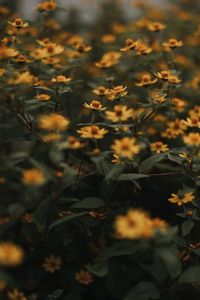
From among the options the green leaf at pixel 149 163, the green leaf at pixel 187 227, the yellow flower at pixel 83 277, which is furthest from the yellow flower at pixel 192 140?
the yellow flower at pixel 83 277

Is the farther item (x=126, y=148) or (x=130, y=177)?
(x=130, y=177)

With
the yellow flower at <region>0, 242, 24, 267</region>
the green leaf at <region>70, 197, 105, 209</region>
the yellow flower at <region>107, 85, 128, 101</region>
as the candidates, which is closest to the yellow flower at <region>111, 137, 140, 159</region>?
the green leaf at <region>70, 197, 105, 209</region>

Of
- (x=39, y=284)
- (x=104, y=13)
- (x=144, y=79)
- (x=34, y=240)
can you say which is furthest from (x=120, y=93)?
(x=104, y=13)

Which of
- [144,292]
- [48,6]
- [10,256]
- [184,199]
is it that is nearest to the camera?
[10,256]

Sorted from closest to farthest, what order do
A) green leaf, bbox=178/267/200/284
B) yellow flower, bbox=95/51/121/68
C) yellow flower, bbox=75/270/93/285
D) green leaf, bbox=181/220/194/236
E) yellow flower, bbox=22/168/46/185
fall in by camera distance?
yellow flower, bbox=22/168/46/185 < green leaf, bbox=178/267/200/284 < green leaf, bbox=181/220/194/236 < yellow flower, bbox=75/270/93/285 < yellow flower, bbox=95/51/121/68

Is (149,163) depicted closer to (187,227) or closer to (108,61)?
(187,227)

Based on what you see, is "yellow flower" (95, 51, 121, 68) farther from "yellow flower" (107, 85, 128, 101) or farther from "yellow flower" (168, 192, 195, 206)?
"yellow flower" (168, 192, 195, 206)

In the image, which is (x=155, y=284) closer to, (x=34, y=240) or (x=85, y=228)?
(x=85, y=228)

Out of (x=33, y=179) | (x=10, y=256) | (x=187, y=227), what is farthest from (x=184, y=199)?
(x=10, y=256)
